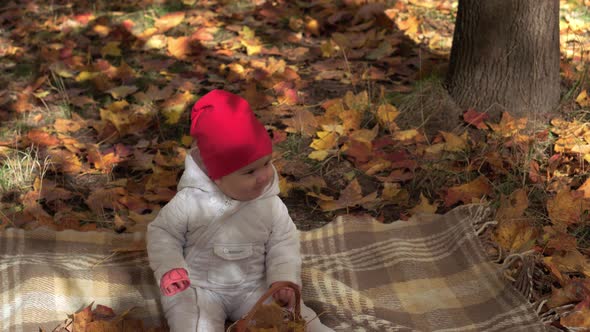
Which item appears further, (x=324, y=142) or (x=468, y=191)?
(x=324, y=142)

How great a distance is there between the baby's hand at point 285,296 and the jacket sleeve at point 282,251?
82mm

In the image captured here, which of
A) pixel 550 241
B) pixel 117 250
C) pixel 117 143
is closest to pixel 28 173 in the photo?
pixel 117 143

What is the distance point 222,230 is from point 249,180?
0.22 m

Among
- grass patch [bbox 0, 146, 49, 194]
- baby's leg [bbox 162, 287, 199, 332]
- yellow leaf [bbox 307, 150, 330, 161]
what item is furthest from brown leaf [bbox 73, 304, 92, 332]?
yellow leaf [bbox 307, 150, 330, 161]

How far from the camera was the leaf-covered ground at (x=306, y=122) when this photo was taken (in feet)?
10.7

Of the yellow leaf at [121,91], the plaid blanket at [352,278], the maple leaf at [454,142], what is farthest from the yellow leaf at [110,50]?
the maple leaf at [454,142]

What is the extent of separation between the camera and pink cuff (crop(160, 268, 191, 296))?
7.86 ft

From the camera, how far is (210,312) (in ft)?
8.13

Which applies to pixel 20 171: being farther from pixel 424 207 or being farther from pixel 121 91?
pixel 424 207

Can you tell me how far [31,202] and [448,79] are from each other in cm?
223

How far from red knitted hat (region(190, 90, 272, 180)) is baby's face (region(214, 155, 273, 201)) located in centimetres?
3

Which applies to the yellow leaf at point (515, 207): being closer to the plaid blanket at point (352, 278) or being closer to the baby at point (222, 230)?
the plaid blanket at point (352, 278)

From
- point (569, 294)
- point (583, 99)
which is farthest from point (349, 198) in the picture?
point (583, 99)

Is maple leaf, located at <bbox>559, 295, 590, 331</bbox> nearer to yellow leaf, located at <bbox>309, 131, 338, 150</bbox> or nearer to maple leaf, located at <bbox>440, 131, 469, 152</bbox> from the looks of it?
maple leaf, located at <bbox>440, 131, 469, 152</bbox>
